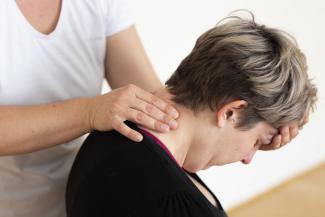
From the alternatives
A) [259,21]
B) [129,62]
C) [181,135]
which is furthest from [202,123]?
[259,21]

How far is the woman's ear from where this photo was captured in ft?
3.51

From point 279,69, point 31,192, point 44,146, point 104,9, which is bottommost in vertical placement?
point 31,192

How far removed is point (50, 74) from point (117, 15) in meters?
0.24

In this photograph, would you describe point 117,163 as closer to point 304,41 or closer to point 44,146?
point 44,146

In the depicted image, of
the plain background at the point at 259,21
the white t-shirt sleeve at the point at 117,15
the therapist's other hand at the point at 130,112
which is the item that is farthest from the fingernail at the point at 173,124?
the plain background at the point at 259,21

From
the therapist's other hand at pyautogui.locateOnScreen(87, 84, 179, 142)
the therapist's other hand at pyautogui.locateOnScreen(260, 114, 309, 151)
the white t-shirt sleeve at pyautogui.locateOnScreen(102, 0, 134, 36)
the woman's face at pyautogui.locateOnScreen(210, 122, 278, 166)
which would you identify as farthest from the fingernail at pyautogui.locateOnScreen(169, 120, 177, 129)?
the white t-shirt sleeve at pyautogui.locateOnScreen(102, 0, 134, 36)

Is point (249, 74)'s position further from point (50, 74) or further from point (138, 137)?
point (50, 74)

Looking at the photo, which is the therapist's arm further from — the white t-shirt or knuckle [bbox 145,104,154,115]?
knuckle [bbox 145,104,154,115]

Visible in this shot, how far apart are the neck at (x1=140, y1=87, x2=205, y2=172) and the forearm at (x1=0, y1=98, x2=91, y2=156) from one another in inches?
6.8

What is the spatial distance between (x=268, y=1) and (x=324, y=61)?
0.70 metres

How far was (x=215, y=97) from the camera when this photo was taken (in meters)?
1.09

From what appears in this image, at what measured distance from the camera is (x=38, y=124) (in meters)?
1.11

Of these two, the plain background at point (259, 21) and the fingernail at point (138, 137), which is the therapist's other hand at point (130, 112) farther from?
the plain background at point (259, 21)

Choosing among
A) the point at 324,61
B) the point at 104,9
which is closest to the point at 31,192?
the point at 104,9
